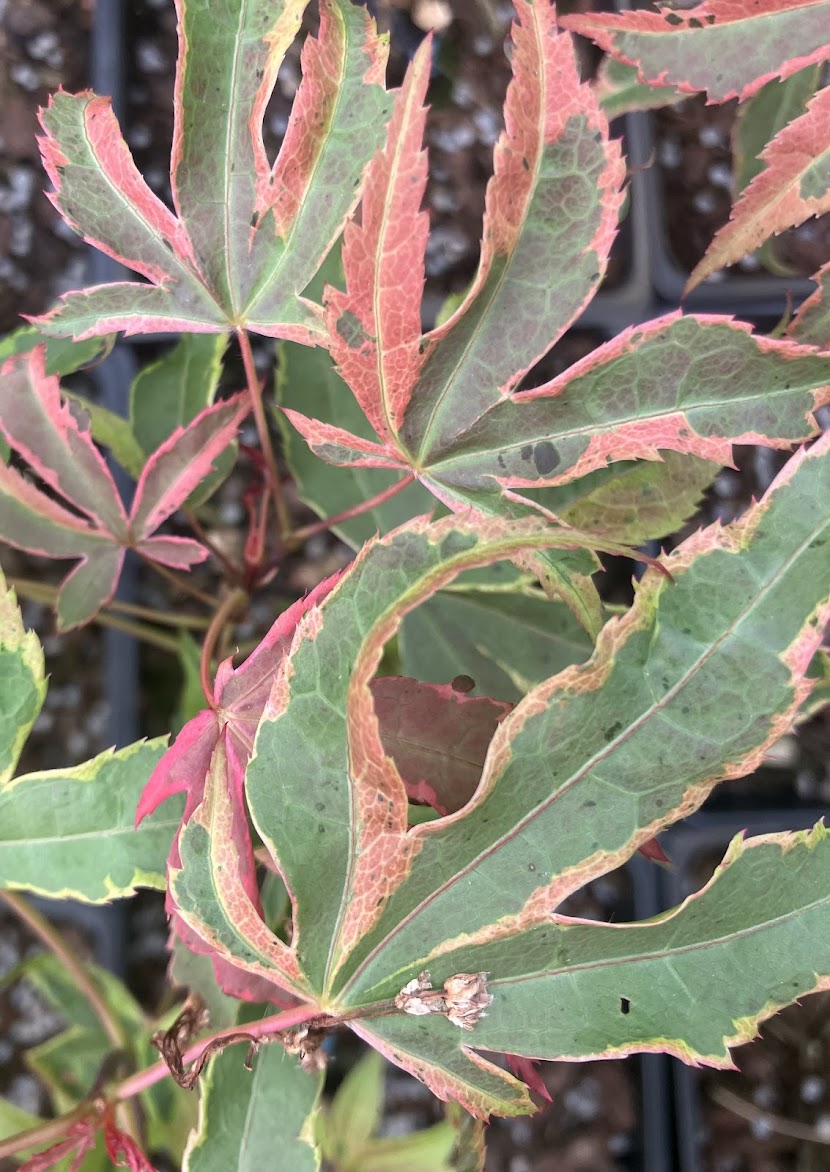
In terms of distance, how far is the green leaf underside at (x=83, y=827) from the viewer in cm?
47

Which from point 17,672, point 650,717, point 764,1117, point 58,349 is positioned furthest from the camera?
point 764,1117

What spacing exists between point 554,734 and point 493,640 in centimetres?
25

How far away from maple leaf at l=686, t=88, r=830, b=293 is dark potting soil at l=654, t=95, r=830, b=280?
0.44 m

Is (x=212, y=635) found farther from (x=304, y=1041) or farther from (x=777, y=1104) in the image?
(x=777, y=1104)

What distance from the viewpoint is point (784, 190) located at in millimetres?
452

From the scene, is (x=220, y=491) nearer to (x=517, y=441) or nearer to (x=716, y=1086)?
(x=517, y=441)

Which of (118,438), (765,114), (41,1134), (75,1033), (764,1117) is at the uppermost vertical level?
(765,114)

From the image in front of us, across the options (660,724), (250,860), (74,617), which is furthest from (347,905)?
(74,617)

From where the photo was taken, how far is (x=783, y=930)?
1.18 ft

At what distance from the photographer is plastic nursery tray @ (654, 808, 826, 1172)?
28.3 inches

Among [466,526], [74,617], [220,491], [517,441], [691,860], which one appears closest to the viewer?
[466,526]

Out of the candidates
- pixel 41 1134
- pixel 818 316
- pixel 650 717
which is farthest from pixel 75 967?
pixel 818 316

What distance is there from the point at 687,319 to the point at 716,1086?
0.76 m

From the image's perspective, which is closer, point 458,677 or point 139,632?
point 458,677
